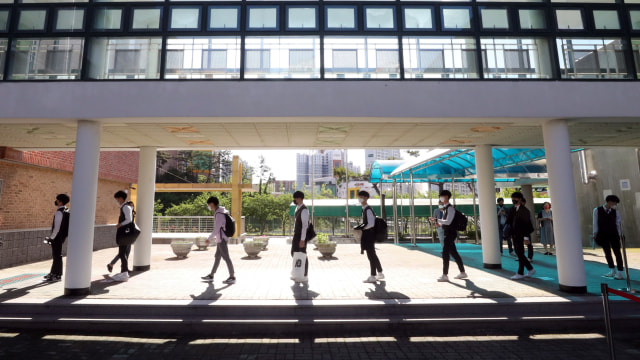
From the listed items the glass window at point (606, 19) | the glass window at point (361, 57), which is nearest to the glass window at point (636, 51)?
the glass window at point (606, 19)

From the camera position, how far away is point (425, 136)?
26.3 ft

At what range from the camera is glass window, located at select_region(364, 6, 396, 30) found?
674cm

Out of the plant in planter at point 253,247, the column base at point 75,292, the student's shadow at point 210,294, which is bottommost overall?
the student's shadow at point 210,294

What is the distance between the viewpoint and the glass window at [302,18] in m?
6.73

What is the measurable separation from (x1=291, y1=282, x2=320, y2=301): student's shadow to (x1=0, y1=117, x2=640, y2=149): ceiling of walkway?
3.41 meters

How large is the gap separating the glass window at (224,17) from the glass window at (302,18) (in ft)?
3.66

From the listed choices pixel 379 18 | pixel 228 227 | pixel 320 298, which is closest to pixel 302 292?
pixel 320 298

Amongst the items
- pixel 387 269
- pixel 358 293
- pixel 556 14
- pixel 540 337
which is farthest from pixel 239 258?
pixel 556 14

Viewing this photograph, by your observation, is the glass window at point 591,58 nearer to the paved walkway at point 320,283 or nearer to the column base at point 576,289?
the column base at point 576,289

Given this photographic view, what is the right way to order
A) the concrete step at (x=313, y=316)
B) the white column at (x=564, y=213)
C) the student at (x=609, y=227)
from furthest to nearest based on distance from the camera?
the student at (x=609, y=227)
the white column at (x=564, y=213)
the concrete step at (x=313, y=316)

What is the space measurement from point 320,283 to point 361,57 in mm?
4885

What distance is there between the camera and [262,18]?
6746 mm

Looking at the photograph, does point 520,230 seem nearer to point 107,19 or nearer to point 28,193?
point 107,19

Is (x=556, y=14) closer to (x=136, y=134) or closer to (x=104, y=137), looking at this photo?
(x=136, y=134)
